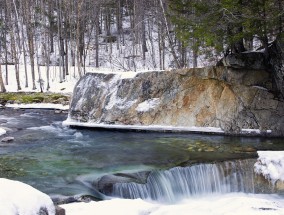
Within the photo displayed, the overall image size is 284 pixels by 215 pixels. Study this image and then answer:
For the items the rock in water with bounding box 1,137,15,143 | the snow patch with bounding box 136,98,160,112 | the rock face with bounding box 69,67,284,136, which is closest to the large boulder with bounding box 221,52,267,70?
the rock face with bounding box 69,67,284,136

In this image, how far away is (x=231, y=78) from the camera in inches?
592

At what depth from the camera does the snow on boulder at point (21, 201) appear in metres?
4.29

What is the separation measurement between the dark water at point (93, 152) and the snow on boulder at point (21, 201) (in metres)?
4.18

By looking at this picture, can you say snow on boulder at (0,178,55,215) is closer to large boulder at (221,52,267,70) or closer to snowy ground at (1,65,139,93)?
large boulder at (221,52,267,70)

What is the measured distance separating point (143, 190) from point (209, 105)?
22.7ft

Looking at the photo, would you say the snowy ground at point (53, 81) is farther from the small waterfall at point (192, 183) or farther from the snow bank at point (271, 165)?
the snow bank at point (271, 165)

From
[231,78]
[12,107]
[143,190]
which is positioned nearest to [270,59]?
[231,78]

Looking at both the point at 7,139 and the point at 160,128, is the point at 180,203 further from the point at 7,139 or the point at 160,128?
the point at 7,139

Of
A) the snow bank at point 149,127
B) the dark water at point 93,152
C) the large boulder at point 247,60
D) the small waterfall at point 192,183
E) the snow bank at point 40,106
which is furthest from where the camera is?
the snow bank at point 40,106

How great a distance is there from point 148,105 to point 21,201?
11.7 m

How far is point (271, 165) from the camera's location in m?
9.59

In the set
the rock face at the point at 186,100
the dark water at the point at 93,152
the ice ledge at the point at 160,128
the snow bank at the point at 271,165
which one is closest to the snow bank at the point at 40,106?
the rock face at the point at 186,100

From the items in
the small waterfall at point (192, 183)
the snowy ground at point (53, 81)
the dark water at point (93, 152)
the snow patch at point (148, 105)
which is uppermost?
the snowy ground at point (53, 81)

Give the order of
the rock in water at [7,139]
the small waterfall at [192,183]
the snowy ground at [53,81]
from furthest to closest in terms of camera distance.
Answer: the snowy ground at [53,81] → the rock in water at [7,139] → the small waterfall at [192,183]
